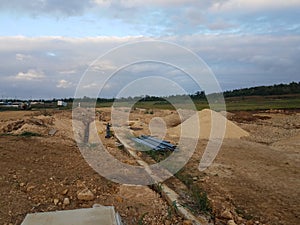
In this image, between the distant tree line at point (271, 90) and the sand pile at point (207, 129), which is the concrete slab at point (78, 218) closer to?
the sand pile at point (207, 129)

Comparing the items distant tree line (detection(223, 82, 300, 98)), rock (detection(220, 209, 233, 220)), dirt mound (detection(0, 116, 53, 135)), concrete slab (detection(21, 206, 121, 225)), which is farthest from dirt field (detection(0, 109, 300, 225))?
distant tree line (detection(223, 82, 300, 98))

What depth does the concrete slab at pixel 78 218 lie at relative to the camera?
3.05m

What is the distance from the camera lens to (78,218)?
3.13m

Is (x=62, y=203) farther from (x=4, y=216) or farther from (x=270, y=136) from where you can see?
(x=270, y=136)

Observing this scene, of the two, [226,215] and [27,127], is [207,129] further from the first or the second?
[226,215]

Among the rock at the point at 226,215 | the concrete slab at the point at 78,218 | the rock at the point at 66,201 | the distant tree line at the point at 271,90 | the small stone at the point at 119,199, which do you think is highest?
the distant tree line at the point at 271,90

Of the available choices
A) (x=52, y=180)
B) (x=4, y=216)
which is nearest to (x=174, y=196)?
(x=52, y=180)

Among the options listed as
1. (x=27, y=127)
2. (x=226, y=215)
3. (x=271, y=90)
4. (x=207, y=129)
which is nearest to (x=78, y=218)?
(x=226, y=215)

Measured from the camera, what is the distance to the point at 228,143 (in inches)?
451

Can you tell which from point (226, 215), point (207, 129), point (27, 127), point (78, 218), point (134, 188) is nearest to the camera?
point (78, 218)

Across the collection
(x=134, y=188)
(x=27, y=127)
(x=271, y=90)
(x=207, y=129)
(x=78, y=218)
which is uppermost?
(x=271, y=90)

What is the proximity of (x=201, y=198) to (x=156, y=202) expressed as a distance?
28.6 inches

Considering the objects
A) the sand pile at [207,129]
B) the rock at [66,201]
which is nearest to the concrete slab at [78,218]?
the rock at [66,201]

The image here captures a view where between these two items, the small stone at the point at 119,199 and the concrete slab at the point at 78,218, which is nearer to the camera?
the concrete slab at the point at 78,218
